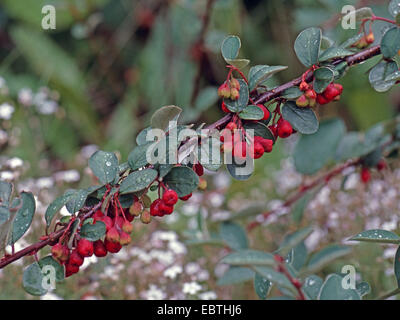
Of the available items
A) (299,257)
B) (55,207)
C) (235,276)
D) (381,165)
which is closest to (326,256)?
(299,257)

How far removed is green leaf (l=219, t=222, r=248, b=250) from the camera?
3.26 feet

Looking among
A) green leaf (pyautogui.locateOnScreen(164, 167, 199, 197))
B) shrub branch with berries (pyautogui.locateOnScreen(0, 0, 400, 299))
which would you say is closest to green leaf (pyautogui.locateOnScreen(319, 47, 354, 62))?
shrub branch with berries (pyautogui.locateOnScreen(0, 0, 400, 299))

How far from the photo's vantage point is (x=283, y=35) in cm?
188

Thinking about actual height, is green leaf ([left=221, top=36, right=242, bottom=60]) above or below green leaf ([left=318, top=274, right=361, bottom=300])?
above

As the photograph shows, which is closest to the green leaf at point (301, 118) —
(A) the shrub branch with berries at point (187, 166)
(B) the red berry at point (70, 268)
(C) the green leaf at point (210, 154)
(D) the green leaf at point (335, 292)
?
(A) the shrub branch with berries at point (187, 166)

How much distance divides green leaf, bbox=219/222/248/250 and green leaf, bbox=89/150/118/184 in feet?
1.29

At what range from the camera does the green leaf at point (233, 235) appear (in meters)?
0.99

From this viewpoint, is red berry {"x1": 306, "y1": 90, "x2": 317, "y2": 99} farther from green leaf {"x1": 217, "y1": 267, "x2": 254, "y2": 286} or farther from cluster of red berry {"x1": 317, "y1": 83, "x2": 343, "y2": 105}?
green leaf {"x1": 217, "y1": 267, "x2": 254, "y2": 286}

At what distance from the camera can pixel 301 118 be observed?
0.65 m

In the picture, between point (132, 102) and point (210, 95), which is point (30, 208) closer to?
point (210, 95)

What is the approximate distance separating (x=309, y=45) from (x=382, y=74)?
11 centimetres

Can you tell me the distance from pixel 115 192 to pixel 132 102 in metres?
1.34

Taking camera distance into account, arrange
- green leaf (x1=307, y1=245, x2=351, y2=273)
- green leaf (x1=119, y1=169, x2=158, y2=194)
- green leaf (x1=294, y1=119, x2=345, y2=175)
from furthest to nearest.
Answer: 1. green leaf (x1=294, y1=119, x2=345, y2=175)
2. green leaf (x1=307, y1=245, x2=351, y2=273)
3. green leaf (x1=119, y1=169, x2=158, y2=194)

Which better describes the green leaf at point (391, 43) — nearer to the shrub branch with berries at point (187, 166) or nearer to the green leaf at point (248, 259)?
the shrub branch with berries at point (187, 166)
